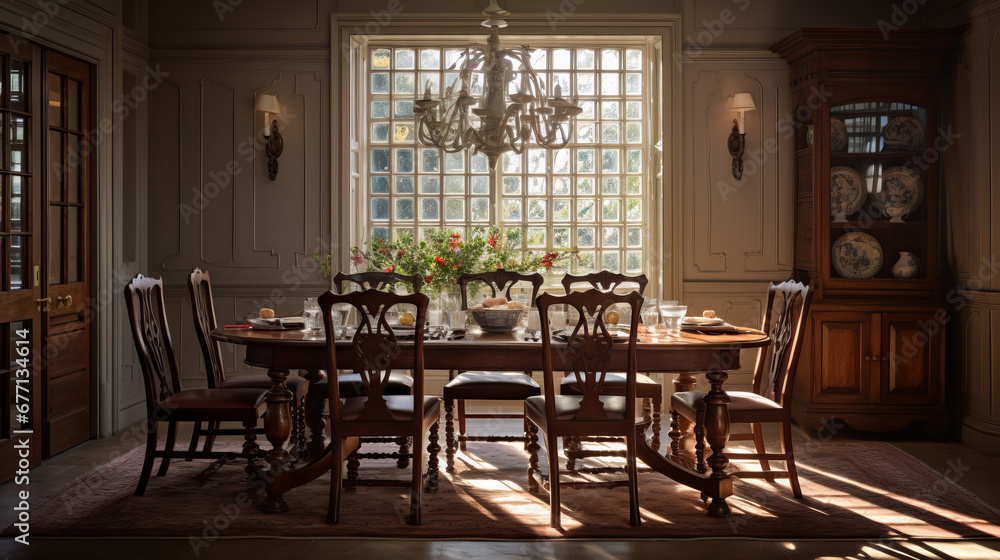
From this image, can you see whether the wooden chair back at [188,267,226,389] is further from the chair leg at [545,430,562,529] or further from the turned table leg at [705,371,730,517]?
the turned table leg at [705,371,730,517]

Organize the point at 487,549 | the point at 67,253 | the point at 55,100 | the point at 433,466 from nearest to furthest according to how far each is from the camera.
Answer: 1. the point at 487,549
2. the point at 433,466
3. the point at 55,100
4. the point at 67,253

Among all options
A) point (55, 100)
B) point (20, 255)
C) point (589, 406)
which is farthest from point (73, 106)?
point (589, 406)

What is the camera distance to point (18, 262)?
390 cm

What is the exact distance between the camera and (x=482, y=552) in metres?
2.88

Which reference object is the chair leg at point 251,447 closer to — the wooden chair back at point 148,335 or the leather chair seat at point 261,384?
the leather chair seat at point 261,384

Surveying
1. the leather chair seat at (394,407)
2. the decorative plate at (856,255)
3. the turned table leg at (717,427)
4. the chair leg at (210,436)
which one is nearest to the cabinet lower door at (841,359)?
the decorative plate at (856,255)

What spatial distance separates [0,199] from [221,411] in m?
1.55

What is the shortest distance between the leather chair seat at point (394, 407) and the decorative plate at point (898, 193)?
3.10 metres

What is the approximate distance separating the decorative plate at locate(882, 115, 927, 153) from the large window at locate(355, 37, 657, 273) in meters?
1.54

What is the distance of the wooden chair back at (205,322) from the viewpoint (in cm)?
379

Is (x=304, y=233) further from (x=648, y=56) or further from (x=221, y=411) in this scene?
(x=648, y=56)

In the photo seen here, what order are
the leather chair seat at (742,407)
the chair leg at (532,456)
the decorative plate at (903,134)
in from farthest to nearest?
the decorative plate at (903,134) < the chair leg at (532,456) < the leather chair seat at (742,407)

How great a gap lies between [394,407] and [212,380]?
116 centimetres

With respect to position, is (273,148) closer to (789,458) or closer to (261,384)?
(261,384)
